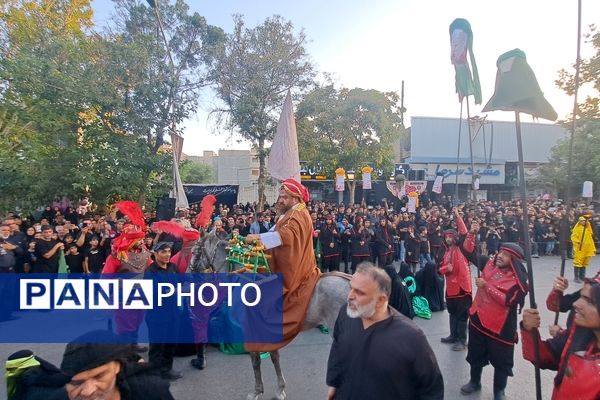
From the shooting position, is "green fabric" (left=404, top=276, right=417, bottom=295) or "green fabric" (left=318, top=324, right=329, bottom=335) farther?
"green fabric" (left=404, top=276, right=417, bottom=295)

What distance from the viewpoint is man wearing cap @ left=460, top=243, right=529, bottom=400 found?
389 centimetres

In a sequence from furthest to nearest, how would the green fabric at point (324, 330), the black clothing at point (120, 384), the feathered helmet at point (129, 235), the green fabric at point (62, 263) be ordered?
the green fabric at point (62, 263) < the green fabric at point (324, 330) < the feathered helmet at point (129, 235) < the black clothing at point (120, 384)

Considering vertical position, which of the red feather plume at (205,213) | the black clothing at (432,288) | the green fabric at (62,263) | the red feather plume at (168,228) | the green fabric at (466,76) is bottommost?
the black clothing at (432,288)

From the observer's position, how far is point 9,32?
14516 mm

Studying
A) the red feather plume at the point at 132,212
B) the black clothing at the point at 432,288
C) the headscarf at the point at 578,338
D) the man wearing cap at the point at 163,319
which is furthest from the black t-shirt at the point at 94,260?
the headscarf at the point at 578,338

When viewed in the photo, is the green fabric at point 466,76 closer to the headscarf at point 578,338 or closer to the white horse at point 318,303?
the white horse at point 318,303

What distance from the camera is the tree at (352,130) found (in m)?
19.2

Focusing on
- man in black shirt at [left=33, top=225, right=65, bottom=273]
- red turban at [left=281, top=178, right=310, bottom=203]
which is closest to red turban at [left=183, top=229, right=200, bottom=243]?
red turban at [left=281, top=178, right=310, bottom=203]

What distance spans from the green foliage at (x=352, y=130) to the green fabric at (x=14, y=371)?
1669cm

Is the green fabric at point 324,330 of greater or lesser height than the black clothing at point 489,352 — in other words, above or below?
below

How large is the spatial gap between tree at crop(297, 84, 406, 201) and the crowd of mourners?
5.04m

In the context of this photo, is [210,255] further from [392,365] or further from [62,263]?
[62,263]

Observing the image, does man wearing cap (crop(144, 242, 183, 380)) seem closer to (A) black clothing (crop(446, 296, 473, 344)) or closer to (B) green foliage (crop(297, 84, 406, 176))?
(A) black clothing (crop(446, 296, 473, 344))

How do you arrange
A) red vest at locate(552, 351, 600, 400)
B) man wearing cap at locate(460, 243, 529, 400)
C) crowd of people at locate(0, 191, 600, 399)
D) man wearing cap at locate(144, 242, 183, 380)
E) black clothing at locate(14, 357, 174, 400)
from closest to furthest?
black clothing at locate(14, 357, 174, 400), red vest at locate(552, 351, 600, 400), crowd of people at locate(0, 191, 600, 399), man wearing cap at locate(460, 243, 529, 400), man wearing cap at locate(144, 242, 183, 380)
